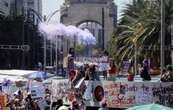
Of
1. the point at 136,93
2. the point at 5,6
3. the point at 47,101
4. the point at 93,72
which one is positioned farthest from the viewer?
the point at 5,6

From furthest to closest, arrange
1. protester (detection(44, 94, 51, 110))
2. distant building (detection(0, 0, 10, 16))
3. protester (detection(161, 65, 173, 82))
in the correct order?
distant building (detection(0, 0, 10, 16))
protester (detection(44, 94, 51, 110))
protester (detection(161, 65, 173, 82))

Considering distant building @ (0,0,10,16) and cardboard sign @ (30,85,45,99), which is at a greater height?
distant building @ (0,0,10,16)

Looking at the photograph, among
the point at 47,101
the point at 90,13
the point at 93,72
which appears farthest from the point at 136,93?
the point at 90,13

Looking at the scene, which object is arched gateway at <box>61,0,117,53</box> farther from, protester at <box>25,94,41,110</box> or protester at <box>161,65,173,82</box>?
protester at <box>25,94,41,110</box>

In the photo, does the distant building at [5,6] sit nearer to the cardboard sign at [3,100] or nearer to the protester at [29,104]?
the cardboard sign at [3,100]

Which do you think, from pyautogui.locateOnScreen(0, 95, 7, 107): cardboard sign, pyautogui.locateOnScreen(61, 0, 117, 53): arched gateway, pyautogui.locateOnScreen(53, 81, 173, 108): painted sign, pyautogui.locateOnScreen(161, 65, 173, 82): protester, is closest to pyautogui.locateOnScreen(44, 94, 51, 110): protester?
pyautogui.locateOnScreen(53, 81, 173, 108): painted sign

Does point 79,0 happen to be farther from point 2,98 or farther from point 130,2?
point 2,98

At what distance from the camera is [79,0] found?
169 meters

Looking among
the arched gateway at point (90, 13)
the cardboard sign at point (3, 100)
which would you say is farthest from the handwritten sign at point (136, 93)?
the arched gateway at point (90, 13)

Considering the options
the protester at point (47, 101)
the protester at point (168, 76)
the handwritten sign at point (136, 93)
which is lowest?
the protester at point (47, 101)

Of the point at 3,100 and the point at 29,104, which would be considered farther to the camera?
the point at 3,100

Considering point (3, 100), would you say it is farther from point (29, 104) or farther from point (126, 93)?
point (126, 93)

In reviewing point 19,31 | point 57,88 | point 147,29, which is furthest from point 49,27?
point 57,88

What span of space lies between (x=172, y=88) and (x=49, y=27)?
206 feet
